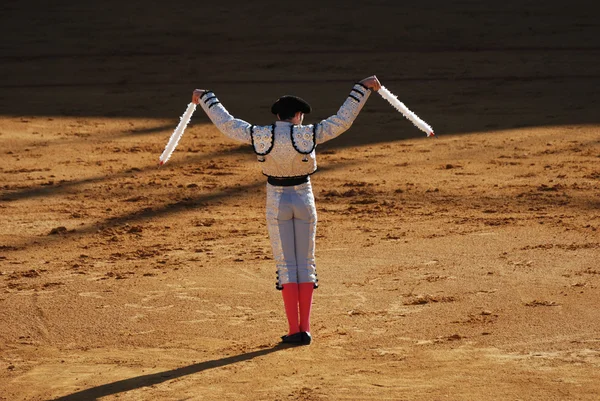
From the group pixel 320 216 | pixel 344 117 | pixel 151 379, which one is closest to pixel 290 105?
pixel 344 117

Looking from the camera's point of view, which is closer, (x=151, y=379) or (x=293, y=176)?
(x=151, y=379)

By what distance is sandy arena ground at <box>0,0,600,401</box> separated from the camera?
6773mm

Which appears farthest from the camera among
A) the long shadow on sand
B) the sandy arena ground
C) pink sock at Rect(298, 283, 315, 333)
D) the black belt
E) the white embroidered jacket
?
pink sock at Rect(298, 283, 315, 333)

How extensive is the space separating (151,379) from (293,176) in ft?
5.11

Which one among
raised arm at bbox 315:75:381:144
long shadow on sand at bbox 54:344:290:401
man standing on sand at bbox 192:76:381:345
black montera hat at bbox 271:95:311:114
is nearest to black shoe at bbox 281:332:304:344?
man standing on sand at bbox 192:76:381:345

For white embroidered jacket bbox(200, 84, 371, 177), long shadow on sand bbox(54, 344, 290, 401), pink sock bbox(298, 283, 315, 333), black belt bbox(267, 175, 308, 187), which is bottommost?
long shadow on sand bbox(54, 344, 290, 401)

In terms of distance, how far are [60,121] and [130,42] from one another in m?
5.88

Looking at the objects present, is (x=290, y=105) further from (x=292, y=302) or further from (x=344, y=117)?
(x=292, y=302)

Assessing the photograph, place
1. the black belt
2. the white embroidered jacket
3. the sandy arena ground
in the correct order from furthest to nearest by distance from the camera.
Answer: the black belt → the white embroidered jacket → the sandy arena ground

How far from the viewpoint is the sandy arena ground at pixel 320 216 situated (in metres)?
6.77

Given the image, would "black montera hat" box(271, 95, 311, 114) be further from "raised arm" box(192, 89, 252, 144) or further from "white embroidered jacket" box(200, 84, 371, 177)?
"raised arm" box(192, 89, 252, 144)

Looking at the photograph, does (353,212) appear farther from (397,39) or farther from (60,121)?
(397,39)

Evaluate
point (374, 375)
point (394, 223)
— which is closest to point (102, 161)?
point (394, 223)

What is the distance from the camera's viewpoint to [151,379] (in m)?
6.55
